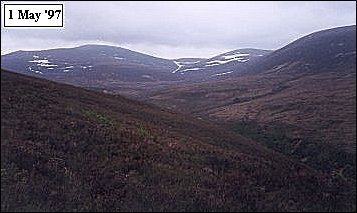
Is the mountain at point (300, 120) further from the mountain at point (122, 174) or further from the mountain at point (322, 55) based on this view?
the mountain at point (322, 55)

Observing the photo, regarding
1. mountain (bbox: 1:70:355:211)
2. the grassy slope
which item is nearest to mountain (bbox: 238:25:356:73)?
the grassy slope

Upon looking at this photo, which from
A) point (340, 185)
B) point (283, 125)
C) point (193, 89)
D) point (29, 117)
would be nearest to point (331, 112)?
point (283, 125)

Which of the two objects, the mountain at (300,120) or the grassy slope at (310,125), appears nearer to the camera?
the grassy slope at (310,125)

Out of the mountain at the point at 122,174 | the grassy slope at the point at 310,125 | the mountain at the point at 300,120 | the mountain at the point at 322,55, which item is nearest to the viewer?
the mountain at the point at 122,174

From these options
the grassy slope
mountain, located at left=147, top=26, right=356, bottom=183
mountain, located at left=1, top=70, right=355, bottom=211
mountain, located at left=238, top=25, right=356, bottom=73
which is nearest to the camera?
mountain, located at left=1, top=70, right=355, bottom=211

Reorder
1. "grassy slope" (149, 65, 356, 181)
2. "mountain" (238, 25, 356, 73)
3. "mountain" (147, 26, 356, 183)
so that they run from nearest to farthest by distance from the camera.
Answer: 1. "grassy slope" (149, 65, 356, 181)
2. "mountain" (147, 26, 356, 183)
3. "mountain" (238, 25, 356, 73)

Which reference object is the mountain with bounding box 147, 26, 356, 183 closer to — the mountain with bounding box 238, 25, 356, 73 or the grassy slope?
the grassy slope

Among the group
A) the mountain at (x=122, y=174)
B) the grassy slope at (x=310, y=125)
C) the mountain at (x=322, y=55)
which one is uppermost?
the mountain at (x=122, y=174)

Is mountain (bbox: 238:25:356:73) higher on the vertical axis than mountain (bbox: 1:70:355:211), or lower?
lower

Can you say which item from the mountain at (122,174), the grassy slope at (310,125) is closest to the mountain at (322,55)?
the grassy slope at (310,125)
